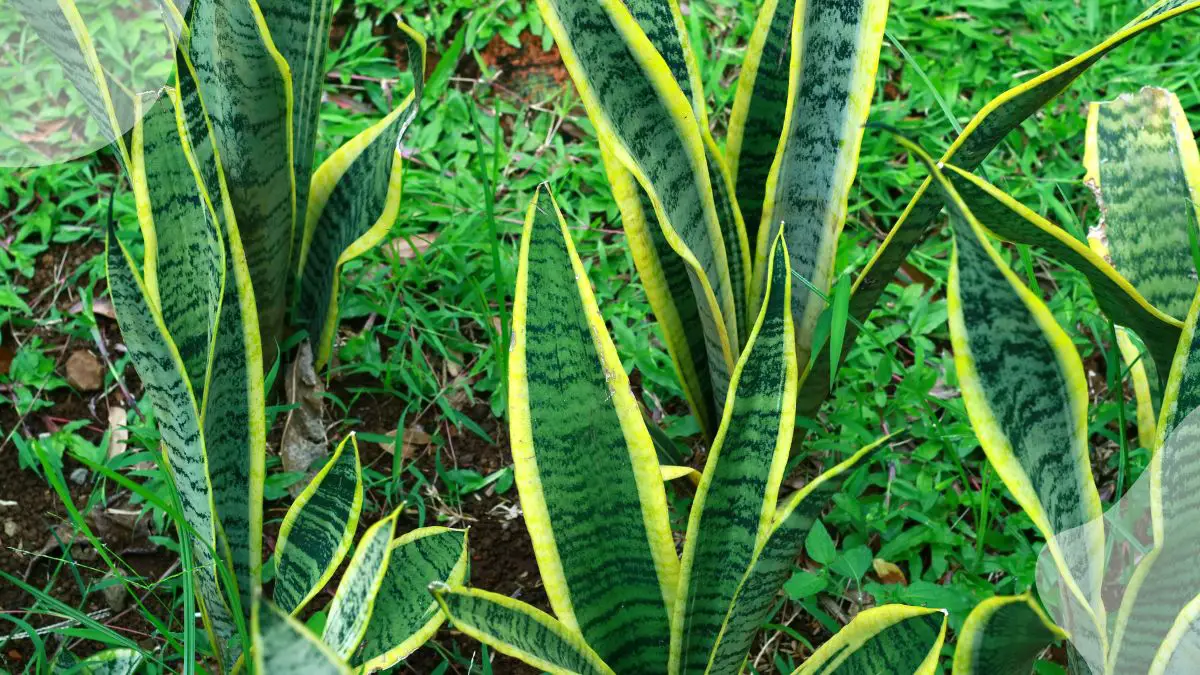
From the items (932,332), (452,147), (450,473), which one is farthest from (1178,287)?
(452,147)

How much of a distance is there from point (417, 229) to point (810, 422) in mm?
727

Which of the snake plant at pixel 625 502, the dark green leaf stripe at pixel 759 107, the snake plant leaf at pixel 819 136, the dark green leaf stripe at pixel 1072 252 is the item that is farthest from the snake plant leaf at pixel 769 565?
the dark green leaf stripe at pixel 759 107

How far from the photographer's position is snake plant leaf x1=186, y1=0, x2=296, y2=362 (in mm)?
1165

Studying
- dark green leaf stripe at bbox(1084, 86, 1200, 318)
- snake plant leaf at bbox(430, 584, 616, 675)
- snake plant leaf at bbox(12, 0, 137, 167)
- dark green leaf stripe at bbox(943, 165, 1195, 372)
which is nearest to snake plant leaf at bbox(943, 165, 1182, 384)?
dark green leaf stripe at bbox(943, 165, 1195, 372)

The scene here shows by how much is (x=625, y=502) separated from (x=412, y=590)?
0.78 feet

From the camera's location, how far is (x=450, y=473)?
1460 mm

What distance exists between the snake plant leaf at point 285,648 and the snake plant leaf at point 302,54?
774 mm

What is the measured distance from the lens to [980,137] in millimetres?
1010

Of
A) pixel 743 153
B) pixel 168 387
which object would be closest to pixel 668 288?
pixel 743 153

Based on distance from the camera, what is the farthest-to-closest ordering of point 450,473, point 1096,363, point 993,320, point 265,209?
point 1096,363
point 450,473
point 265,209
point 993,320

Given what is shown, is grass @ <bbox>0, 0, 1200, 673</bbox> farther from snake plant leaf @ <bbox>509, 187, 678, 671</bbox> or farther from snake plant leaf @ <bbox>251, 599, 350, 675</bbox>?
snake plant leaf @ <bbox>251, 599, 350, 675</bbox>

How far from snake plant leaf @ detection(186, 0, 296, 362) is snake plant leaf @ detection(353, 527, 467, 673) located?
0.41 m

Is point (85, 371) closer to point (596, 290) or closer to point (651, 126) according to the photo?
point (596, 290)

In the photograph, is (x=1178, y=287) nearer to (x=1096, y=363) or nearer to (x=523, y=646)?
(x=1096, y=363)
